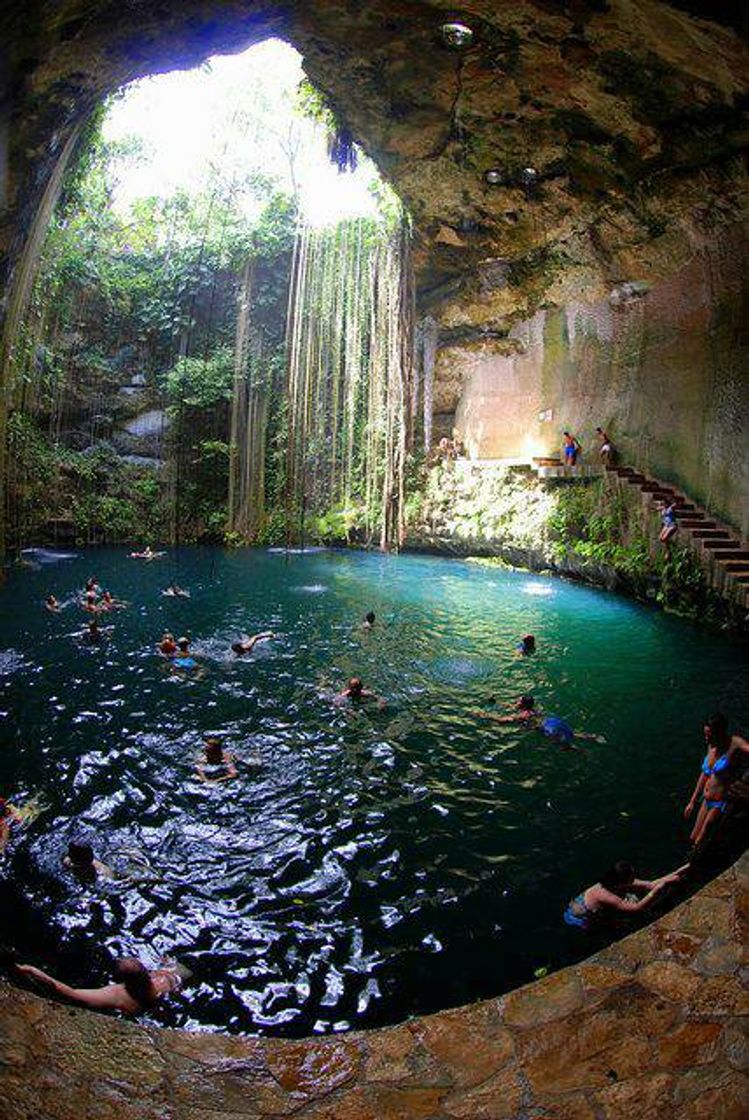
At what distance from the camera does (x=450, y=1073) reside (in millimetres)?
2670

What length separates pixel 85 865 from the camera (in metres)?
4.39

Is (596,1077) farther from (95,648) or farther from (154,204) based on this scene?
(154,204)

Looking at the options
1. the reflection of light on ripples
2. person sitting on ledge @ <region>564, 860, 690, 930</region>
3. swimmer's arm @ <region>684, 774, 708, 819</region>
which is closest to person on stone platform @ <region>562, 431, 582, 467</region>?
the reflection of light on ripples

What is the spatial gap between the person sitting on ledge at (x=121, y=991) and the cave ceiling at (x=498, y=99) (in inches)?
242

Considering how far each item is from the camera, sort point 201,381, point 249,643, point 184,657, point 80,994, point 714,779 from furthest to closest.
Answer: point 201,381, point 249,643, point 184,657, point 714,779, point 80,994

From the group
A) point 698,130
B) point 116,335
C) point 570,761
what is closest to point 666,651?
point 570,761

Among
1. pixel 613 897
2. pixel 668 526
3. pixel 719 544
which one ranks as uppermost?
pixel 668 526

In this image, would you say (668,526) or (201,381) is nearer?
(668,526)

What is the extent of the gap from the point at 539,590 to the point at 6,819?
1196 centimetres

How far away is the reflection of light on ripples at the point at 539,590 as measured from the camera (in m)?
14.4

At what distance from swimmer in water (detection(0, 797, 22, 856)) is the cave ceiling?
514 centimetres

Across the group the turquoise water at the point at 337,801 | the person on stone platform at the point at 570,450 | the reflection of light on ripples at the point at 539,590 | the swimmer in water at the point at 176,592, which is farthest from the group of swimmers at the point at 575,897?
the person on stone platform at the point at 570,450

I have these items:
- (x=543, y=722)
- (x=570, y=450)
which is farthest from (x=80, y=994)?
(x=570, y=450)

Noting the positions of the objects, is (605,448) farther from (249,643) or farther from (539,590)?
(249,643)
